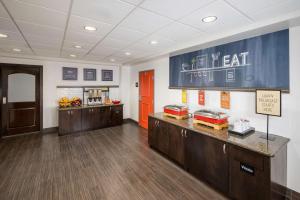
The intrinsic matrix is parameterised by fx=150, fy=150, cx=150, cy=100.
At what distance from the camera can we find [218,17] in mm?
2104

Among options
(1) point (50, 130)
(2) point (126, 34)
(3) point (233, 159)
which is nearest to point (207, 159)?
(3) point (233, 159)

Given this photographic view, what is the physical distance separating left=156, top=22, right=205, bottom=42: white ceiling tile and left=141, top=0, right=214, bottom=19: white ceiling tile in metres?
0.37

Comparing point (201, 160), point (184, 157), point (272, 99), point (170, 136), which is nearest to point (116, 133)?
point (170, 136)

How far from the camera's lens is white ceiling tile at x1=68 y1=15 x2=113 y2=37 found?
2.26 m

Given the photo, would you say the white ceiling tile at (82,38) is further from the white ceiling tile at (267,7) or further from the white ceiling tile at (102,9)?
the white ceiling tile at (267,7)

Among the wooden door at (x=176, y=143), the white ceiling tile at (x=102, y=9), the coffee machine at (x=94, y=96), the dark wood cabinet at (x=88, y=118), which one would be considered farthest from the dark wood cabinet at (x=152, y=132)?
the coffee machine at (x=94, y=96)

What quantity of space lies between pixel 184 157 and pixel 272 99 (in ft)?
5.60

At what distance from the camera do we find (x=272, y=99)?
208cm

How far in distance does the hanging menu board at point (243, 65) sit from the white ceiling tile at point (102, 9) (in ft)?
6.54

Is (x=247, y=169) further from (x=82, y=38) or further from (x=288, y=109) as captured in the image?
(x=82, y=38)

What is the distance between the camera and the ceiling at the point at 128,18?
1798 mm

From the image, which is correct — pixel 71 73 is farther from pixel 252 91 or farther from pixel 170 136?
pixel 252 91

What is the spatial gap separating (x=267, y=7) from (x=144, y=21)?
5.17ft

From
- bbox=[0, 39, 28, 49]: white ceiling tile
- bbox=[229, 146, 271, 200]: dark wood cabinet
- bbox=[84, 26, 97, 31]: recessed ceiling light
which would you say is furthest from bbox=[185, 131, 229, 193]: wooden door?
bbox=[0, 39, 28, 49]: white ceiling tile
